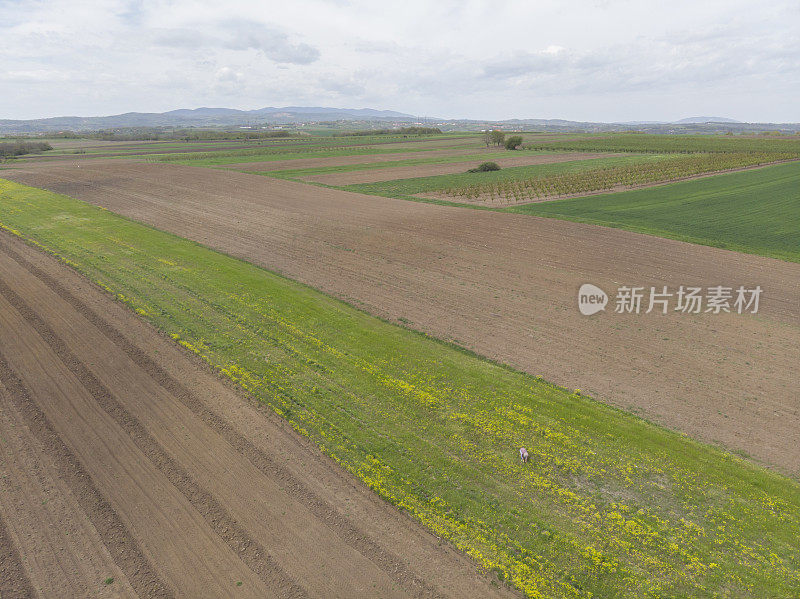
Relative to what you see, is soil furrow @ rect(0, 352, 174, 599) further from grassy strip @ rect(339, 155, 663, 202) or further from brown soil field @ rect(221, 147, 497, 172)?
brown soil field @ rect(221, 147, 497, 172)

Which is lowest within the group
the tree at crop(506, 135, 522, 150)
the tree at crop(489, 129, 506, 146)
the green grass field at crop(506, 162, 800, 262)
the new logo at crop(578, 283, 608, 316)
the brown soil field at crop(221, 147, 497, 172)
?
the new logo at crop(578, 283, 608, 316)

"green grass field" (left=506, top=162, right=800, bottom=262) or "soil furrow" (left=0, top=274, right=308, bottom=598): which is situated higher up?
"green grass field" (left=506, top=162, right=800, bottom=262)

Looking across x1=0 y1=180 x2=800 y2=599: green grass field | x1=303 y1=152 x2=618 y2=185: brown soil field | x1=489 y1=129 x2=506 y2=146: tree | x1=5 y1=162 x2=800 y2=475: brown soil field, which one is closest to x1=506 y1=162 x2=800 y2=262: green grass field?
x1=5 y1=162 x2=800 y2=475: brown soil field

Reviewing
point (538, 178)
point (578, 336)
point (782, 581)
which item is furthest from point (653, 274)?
point (538, 178)

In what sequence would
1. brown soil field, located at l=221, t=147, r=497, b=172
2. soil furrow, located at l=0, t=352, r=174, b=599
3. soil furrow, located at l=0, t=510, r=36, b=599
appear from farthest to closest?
brown soil field, located at l=221, t=147, r=497, b=172, soil furrow, located at l=0, t=352, r=174, b=599, soil furrow, located at l=0, t=510, r=36, b=599

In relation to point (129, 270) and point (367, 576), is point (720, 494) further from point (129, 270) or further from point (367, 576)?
point (129, 270)

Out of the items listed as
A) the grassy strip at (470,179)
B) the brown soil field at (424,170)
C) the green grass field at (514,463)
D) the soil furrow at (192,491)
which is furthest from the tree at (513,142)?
the soil furrow at (192,491)

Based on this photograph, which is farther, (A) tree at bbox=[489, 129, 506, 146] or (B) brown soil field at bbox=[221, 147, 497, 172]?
(A) tree at bbox=[489, 129, 506, 146]

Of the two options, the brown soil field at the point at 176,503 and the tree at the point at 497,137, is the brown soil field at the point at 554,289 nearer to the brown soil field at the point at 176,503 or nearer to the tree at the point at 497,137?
the brown soil field at the point at 176,503
